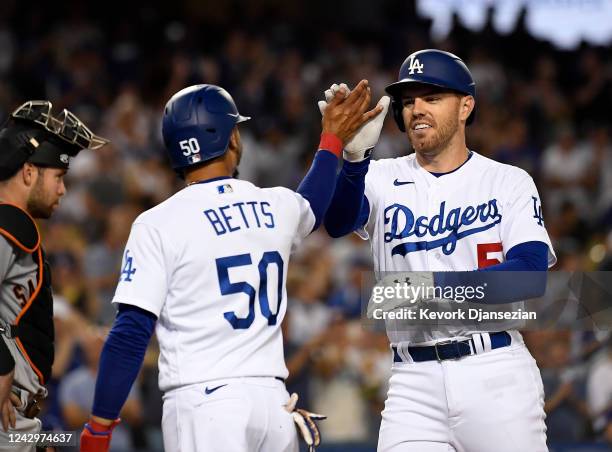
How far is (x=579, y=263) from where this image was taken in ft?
30.0

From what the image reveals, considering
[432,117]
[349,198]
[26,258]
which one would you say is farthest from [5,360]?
[432,117]

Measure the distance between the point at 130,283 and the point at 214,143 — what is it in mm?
658

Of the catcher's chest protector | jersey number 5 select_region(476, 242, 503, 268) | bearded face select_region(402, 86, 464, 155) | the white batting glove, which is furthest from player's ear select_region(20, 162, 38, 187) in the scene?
jersey number 5 select_region(476, 242, 503, 268)

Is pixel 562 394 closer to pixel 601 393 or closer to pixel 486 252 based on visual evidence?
pixel 601 393

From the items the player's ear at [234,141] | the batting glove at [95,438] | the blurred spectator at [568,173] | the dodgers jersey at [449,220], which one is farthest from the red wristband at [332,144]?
Result: the blurred spectator at [568,173]

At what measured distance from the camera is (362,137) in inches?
173

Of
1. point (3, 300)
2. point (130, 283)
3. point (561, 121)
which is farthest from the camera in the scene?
point (561, 121)

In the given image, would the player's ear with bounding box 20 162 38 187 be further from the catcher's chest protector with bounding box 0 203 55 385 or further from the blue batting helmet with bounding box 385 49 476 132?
the blue batting helmet with bounding box 385 49 476 132

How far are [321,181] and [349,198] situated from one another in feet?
0.78

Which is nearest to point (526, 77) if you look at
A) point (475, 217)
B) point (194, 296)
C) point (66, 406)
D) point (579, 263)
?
point (579, 263)

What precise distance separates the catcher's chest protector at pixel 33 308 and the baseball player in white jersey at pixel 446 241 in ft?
4.14

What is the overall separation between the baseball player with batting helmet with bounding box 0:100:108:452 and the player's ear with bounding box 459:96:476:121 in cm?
166

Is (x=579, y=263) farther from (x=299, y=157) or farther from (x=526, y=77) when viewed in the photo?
(x=526, y=77)

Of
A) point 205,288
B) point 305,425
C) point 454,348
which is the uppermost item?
point 205,288
